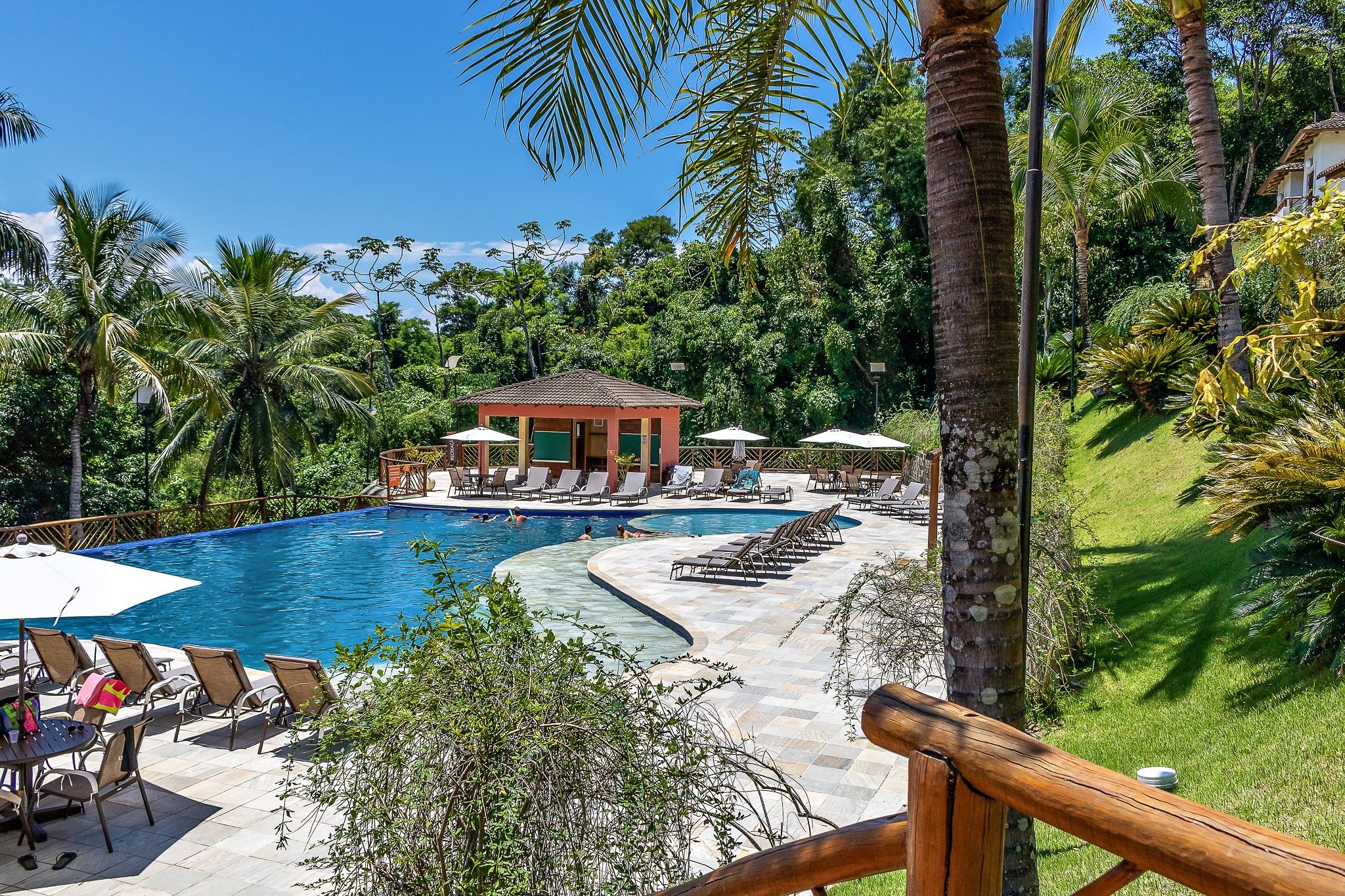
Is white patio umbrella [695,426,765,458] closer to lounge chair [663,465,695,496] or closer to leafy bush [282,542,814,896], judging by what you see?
lounge chair [663,465,695,496]

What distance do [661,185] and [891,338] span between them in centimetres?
2807

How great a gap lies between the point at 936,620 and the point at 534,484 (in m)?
19.8

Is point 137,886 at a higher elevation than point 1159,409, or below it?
below

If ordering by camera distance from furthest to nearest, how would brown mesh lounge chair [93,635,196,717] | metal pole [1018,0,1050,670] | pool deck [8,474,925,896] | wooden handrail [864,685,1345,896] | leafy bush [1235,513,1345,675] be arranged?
1. brown mesh lounge chair [93,635,196,717]
2. leafy bush [1235,513,1345,675]
3. pool deck [8,474,925,896]
4. metal pole [1018,0,1050,670]
5. wooden handrail [864,685,1345,896]

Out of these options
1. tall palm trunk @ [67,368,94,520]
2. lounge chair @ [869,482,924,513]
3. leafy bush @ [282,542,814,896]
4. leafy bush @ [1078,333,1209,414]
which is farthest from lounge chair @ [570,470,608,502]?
leafy bush @ [282,542,814,896]

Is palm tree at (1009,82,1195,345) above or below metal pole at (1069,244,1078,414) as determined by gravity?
above

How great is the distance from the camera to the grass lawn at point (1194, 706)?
431 centimetres

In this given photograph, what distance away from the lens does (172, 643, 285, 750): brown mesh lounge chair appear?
7.34 m

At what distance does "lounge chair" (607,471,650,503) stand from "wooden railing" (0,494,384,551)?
6608mm

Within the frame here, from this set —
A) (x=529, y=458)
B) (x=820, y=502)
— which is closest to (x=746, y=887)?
(x=820, y=502)

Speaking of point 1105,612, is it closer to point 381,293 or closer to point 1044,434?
point 1044,434

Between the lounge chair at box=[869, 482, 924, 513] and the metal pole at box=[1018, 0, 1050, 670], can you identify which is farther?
the lounge chair at box=[869, 482, 924, 513]

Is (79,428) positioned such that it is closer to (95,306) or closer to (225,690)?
(95,306)

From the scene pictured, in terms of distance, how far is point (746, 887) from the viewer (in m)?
1.73
